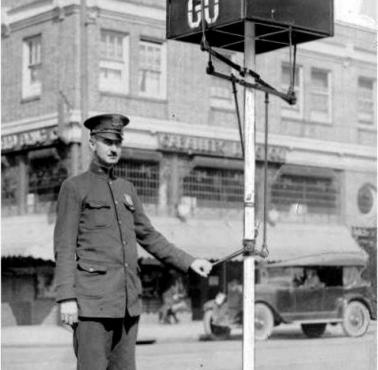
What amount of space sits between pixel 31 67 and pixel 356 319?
370 inches

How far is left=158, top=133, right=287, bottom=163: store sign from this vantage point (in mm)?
22388

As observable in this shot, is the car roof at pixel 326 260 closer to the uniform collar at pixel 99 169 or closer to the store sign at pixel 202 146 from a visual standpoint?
the store sign at pixel 202 146

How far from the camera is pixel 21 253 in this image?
20.3m

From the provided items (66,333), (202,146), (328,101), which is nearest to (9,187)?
(202,146)

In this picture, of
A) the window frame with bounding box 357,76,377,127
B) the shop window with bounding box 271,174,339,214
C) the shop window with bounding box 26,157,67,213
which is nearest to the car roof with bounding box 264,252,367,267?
the shop window with bounding box 26,157,67,213

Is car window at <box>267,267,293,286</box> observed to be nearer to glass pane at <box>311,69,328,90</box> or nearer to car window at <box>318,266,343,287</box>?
car window at <box>318,266,343,287</box>

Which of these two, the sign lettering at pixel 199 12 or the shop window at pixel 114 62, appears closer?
the sign lettering at pixel 199 12

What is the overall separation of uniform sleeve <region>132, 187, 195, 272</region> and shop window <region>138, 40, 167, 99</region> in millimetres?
16820

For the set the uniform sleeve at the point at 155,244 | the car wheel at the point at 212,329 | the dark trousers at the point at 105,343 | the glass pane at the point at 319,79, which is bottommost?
the car wheel at the point at 212,329

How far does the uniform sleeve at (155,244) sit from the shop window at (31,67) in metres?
16.7

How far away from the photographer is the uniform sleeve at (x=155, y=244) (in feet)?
18.0

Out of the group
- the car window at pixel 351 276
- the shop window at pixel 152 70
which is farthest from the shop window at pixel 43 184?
the car window at pixel 351 276

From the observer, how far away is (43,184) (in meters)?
21.9

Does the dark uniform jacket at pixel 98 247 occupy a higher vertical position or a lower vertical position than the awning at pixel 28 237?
higher
